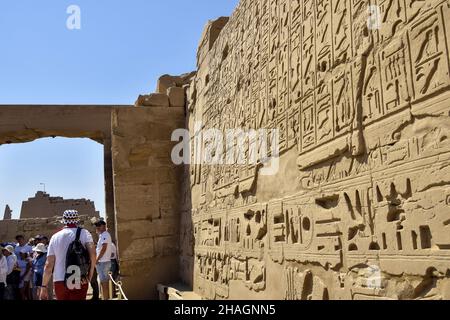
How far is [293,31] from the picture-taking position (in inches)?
163

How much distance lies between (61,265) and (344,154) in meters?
2.80

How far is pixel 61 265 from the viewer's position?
4.38 m

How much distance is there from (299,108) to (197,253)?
153 inches

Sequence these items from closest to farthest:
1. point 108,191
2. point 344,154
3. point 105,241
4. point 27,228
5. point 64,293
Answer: point 344,154 → point 64,293 → point 105,241 → point 108,191 → point 27,228

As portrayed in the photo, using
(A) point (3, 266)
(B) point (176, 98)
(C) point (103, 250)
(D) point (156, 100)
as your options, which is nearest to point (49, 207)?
(D) point (156, 100)

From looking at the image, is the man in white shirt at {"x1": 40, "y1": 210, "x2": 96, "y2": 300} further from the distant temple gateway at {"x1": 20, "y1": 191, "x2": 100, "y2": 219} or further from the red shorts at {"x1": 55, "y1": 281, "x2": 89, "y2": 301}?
the distant temple gateway at {"x1": 20, "y1": 191, "x2": 100, "y2": 219}

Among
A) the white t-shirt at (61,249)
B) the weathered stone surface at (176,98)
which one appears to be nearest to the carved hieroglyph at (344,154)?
the white t-shirt at (61,249)

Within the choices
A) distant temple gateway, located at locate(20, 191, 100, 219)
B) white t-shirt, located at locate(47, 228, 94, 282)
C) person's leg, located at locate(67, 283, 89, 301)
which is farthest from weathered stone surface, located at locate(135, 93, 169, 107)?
distant temple gateway, located at locate(20, 191, 100, 219)

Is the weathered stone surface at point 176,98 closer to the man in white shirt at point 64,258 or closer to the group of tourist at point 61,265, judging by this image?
the group of tourist at point 61,265

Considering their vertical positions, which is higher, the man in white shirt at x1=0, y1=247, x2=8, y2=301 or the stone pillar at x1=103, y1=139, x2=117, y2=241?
the stone pillar at x1=103, y1=139, x2=117, y2=241

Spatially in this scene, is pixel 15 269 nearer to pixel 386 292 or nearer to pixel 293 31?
pixel 293 31

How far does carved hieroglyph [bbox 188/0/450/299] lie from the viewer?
7.76 feet

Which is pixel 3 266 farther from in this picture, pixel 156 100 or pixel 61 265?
pixel 156 100

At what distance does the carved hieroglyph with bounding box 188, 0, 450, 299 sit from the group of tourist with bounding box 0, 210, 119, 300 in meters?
1.64
